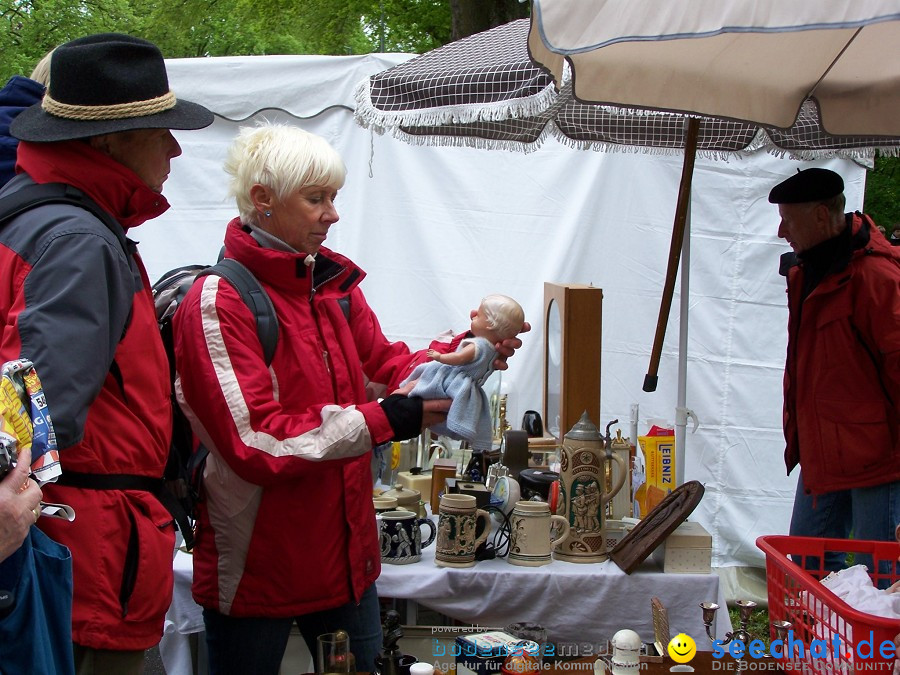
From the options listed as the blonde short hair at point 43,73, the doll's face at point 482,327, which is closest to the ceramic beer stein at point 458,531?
the doll's face at point 482,327

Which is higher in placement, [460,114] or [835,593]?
[460,114]

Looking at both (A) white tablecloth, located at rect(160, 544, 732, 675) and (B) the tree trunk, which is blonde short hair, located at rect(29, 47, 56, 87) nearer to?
(A) white tablecloth, located at rect(160, 544, 732, 675)

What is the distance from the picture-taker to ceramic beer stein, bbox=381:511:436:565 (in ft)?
9.08

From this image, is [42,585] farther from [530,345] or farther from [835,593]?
[530,345]

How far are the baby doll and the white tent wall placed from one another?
2.60 meters

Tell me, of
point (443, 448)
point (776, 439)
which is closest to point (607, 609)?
point (443, 448)

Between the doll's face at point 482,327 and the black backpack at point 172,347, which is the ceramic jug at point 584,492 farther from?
the black backpack at point 172,347

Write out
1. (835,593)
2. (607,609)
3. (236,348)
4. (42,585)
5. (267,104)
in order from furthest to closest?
(267,104)
(607,609)
(236,348)
(835,593)
(42,585)

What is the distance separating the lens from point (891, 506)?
3.07 metres

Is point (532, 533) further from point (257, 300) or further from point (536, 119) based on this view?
point (536, 119)

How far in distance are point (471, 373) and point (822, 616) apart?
880 mm

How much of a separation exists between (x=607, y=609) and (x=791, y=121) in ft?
5.51

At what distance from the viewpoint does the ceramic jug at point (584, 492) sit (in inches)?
109

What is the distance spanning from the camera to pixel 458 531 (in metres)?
2.72
